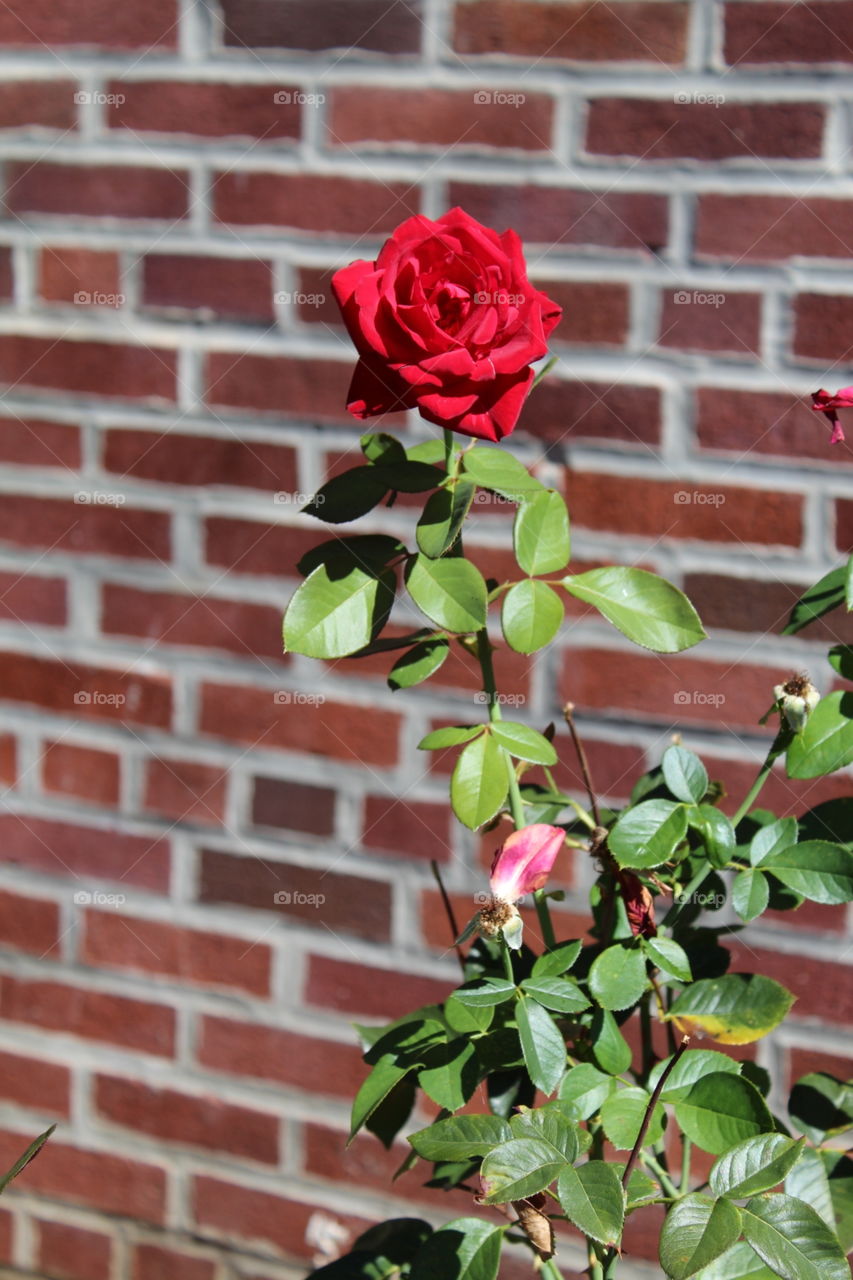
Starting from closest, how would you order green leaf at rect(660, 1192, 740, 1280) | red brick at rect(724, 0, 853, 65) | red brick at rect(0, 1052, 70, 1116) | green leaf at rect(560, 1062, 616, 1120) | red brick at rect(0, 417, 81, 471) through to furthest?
green leaf at rect(660, 1192, 740, 1280) → green leaf at rect(560, 1062, 616, 1120) → red brick at rect(724, 0, 853, 65) → red brick at rect(0, 417, 81, 471) → red brick at rect(0, 1052, 70, 1116)

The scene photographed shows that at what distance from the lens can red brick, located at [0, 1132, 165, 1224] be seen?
1.12 metres

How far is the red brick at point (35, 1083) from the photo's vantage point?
1.13 metres

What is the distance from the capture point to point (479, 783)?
22.2 inches

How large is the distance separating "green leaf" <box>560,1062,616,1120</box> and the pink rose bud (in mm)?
99

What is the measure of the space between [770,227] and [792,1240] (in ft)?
2.25

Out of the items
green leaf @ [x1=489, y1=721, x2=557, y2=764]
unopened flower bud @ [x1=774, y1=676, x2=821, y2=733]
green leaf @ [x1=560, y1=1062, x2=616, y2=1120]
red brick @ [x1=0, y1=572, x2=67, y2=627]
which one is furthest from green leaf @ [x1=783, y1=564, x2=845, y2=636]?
red brick @ [x1=0, y1=572, x2=67, y2=627]

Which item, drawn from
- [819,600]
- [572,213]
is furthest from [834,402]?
[572,213]

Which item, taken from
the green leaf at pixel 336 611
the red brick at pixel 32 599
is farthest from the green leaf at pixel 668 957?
the red brick at pixel 32 599

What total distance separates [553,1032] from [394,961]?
501 millimetres

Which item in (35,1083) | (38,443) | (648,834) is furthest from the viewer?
(35,1083)

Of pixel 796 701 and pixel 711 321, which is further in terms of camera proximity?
pixel 711 321

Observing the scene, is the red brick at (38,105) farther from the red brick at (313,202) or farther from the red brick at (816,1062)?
the red brick at (816,1062)

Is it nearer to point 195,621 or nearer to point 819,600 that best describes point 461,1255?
point 819,600

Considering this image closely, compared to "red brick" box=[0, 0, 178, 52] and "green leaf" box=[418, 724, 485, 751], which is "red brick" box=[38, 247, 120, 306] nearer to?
"red brick" box=[0, 0, 178, 52]
